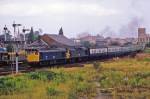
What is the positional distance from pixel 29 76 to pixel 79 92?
9.10 metres

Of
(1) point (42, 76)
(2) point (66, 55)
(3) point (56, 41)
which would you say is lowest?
(1) point (42, 76)

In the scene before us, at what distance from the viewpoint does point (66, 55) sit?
57.2m

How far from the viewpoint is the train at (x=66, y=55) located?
4888 cm

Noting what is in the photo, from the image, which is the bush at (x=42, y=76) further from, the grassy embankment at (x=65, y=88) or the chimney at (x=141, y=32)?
the chimney at (x=141, y=32)

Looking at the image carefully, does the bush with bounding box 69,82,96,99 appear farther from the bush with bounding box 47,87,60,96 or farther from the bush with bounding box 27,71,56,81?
the bush with bounding box 27,71,56,81

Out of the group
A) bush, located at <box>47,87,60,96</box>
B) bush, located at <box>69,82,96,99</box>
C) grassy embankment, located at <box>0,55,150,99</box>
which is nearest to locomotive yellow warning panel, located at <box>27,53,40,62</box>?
grassy embankment, located at <box>0,55,150,99</box>

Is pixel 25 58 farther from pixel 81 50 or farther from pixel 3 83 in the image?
pixel 3 83

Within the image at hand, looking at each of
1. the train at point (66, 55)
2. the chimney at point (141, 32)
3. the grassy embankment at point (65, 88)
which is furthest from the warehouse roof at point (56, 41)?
the chimney at point (141, 32)

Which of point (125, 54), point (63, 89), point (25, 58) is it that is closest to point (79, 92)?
point (63, 89)

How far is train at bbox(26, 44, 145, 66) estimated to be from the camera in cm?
4888

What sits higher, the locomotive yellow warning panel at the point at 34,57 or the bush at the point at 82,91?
the locomotive yellow warning panel at the point at 34,57

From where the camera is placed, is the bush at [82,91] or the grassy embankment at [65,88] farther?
the bush at [82,91]

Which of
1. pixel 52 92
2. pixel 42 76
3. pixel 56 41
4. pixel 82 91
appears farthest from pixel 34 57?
pixel 56 41

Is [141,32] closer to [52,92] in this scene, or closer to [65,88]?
[65,88]
